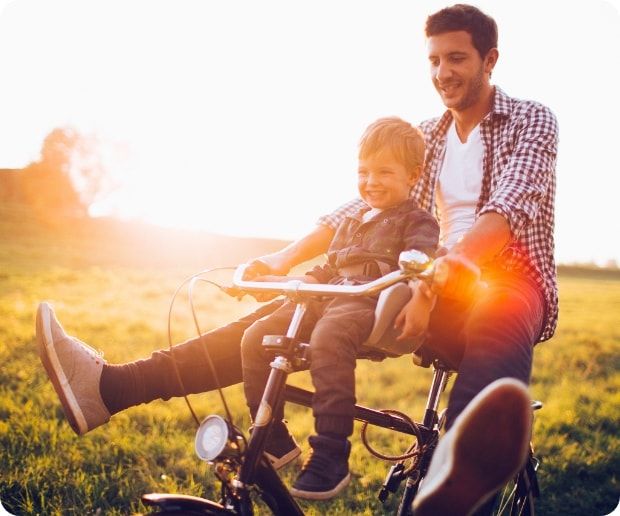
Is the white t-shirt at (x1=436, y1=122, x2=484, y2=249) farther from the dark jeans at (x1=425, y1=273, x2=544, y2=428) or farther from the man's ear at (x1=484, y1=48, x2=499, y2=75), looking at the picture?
the dark jeans at (x1=425, y1=273, x2=544, y2=428)

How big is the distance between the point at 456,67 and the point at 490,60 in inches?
9.8

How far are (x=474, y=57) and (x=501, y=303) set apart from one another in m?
1.25

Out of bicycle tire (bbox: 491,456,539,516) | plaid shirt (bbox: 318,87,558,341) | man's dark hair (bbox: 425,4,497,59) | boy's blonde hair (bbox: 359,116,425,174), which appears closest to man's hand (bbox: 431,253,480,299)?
plaid shirt (bbox: 318,87,558,341)

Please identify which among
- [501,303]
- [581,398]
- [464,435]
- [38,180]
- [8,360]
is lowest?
[581,398]

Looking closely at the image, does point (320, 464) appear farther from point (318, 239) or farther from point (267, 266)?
point (318, 239)

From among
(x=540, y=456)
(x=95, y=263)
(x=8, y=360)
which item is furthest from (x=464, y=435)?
(x=95, y=263)

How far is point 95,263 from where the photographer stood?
43.5 ft

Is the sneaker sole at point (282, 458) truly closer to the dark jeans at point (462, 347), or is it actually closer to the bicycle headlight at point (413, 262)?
the dark jeans at point (462, 347)

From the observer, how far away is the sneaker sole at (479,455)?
1.86 meters

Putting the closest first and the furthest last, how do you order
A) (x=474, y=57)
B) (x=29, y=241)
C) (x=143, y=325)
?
(x=474, y=57) → (x=143, y=325) → (x=29, y=241)

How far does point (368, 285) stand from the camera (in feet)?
7.06

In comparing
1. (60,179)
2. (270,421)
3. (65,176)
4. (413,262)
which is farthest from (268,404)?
(65,176)

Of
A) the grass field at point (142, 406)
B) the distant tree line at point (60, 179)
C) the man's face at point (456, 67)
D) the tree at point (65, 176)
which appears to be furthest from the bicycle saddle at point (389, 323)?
the tree at point (65, 176)

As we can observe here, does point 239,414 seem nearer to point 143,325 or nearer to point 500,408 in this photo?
point 143,325
